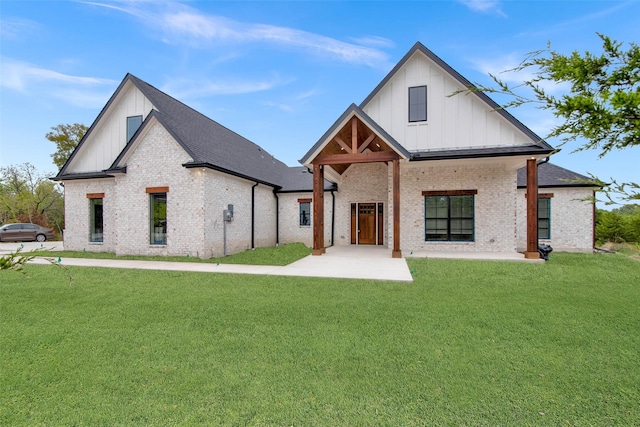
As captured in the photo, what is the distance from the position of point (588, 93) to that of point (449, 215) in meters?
12.6

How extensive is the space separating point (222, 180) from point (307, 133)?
1698cm

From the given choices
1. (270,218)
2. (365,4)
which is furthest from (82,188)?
(365,4)

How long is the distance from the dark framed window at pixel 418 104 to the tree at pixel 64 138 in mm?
36321

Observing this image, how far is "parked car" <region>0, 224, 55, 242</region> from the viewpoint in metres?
21.6

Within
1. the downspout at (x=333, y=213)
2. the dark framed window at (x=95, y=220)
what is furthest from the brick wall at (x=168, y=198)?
the downspout at (x=333, y=213)

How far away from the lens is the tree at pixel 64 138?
104 feet

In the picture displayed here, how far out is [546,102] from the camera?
1.76 meters

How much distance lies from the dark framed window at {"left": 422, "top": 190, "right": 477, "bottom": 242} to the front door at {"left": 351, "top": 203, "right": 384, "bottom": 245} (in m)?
2.95

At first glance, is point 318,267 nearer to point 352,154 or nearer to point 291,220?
point 352,154

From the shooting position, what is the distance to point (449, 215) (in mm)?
13492

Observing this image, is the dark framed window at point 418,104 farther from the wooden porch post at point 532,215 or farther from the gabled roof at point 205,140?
the gabled roof at point 205,140

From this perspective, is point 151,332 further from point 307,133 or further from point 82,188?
point 307,133

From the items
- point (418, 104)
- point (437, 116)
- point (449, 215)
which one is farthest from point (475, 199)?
point (418, 104)

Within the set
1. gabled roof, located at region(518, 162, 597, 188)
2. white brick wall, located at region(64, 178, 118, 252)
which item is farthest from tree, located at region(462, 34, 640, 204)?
white brick wall, located at region(64, 178, 118, 252)
